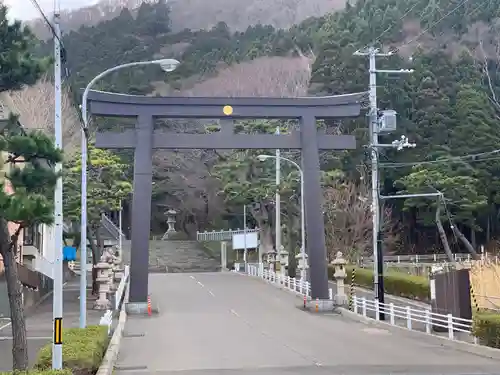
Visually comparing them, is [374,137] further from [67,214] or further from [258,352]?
[67,214]

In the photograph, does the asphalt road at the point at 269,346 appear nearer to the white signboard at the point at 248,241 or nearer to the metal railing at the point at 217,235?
the white signboard at the point at 248,241

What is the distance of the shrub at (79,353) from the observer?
40.9ft

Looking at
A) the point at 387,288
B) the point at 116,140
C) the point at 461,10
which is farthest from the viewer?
the point at 461,10

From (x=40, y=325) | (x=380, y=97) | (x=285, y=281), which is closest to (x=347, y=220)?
(x=285, y=281)

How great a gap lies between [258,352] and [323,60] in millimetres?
49491

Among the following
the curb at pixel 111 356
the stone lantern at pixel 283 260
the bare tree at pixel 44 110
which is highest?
the bare tree at pixel 44 110

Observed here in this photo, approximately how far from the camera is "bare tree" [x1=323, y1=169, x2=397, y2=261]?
5000 centimetres

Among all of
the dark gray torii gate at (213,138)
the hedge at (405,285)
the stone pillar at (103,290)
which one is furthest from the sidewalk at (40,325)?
the hedge at (405,285)

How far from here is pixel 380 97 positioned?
64.8 m

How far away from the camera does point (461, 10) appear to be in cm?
6881

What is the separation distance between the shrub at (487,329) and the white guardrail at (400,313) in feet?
0.95

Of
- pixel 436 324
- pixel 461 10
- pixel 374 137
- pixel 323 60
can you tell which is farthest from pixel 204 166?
pixel 436 324

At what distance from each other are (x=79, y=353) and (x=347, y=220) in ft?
130

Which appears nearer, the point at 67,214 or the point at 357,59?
the point at 67,214
